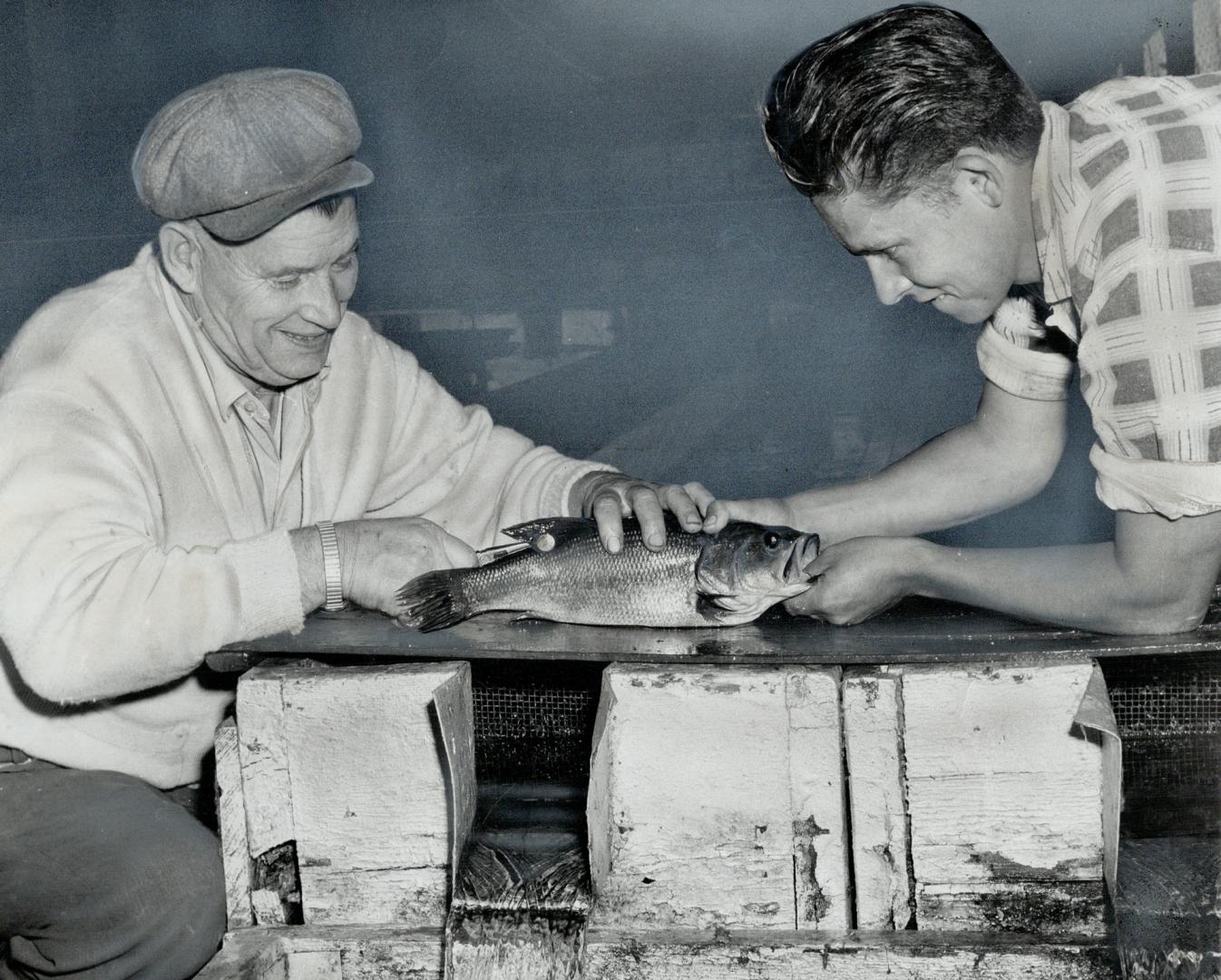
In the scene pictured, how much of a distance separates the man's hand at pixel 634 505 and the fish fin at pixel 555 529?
0.03 m

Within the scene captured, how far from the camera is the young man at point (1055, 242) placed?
5.74 ft

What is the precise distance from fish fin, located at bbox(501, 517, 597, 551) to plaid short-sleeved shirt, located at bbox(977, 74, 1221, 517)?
3.26 ft

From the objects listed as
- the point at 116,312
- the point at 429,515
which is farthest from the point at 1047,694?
the point at 116,312

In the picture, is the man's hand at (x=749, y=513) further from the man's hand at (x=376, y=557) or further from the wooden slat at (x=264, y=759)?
the wooden slat at (x=264, y=759)

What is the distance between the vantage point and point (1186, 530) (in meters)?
1.82

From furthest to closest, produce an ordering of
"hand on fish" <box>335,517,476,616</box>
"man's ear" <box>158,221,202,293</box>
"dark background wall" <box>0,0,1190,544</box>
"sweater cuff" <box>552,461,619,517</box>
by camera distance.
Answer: "dark background wall" <box>0,0,1190,544</box> < "sweater cuff" <box>552,461,619,517</box> < "man's ear" <box>158,221,202,293</box> < "hand on fish" <box>335,517,476,616</box>

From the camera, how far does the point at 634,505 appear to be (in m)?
2.43

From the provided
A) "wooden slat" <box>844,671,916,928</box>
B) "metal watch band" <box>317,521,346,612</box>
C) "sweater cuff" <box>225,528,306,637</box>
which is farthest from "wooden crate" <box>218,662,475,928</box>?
"wooden slat" <box>844,671,916,928</box>

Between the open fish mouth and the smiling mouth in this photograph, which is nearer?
the open fish mouth

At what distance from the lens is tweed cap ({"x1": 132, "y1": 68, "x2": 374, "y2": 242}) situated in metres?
2.23

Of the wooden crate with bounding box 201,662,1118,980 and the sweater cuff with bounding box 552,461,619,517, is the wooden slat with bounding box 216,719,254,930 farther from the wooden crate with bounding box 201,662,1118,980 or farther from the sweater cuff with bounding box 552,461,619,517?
the sweater cuff with bounding box 552,461,619,517

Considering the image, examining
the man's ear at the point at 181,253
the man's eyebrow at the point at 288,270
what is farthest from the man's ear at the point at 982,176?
the man's ear at the point at 181,253

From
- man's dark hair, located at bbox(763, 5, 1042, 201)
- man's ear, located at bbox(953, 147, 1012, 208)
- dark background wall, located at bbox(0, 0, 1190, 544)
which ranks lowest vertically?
dark background wall, located at bbox(0, 0, 1190, 544)

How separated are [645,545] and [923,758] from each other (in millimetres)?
758
